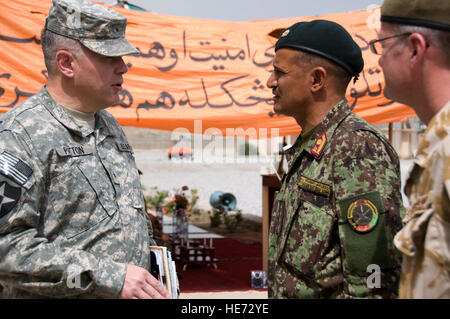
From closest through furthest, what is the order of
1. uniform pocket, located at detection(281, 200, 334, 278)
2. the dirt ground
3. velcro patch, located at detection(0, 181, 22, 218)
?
1. velcro patch, located at detection(0, 181, 22, 218)
2. uniform pocket, located at detection(281, 200, 334, 278)
3. the dirt ground

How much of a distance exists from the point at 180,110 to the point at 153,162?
28.3 m

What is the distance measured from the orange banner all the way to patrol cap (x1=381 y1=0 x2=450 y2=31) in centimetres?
457

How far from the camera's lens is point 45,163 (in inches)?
67.0

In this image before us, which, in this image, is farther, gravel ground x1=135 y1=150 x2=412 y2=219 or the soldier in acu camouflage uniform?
gravel ground x1=135 y1=150 x2=412 y2=219

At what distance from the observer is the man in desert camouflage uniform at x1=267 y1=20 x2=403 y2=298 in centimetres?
158

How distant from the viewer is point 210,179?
79.4 feet

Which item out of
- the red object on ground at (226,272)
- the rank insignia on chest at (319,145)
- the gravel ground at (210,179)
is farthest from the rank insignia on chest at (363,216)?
the gravel ground at (210,179)

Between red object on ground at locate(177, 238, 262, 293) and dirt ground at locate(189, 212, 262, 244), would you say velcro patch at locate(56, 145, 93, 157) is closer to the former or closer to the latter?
red object on ground at locate(177, 238, 262, 293)

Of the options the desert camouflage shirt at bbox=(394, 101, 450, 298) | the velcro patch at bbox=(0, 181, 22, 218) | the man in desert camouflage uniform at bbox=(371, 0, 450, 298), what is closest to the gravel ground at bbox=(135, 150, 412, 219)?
the velcro patch at bbox=(0, 181, 22, 218)

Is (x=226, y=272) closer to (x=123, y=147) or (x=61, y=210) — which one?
(x=123, y=147)

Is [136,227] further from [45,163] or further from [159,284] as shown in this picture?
[45,163]

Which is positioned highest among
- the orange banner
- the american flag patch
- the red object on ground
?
the orange banner

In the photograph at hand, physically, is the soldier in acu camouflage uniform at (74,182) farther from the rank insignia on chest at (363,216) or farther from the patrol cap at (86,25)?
the rank insignia on chest at (363,216)

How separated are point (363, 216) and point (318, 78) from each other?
1.94 ft
